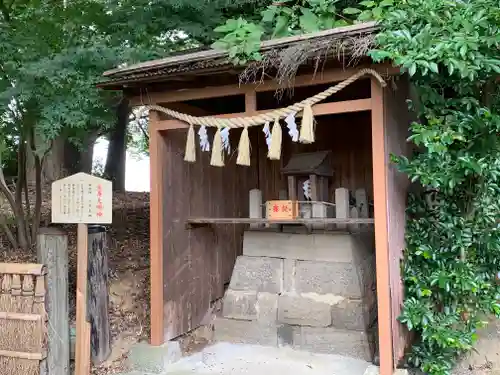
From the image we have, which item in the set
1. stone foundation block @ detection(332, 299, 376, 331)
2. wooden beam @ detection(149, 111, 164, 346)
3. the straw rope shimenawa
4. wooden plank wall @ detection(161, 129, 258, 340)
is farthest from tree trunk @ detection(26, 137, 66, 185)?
stone foundation block @ detection(332, 299, 376, 331)

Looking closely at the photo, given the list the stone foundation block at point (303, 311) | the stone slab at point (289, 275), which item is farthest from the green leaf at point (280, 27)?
the stone foundation block at point (303, 311)

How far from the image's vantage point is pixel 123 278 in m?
5.81

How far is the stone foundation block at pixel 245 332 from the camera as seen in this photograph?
16.9 feet

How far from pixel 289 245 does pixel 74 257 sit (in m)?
2.82

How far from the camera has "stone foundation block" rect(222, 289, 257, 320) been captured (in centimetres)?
524

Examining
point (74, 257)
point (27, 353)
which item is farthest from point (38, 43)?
point (27, 353)

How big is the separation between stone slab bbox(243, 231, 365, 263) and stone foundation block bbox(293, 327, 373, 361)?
726 millimetres

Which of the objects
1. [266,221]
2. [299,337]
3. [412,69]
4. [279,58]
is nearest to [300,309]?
[299,337]

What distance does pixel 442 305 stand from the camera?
3.97 metres

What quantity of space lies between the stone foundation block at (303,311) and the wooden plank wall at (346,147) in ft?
4.48

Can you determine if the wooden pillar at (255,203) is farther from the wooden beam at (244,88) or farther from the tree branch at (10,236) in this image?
the tree branch at (10,236)

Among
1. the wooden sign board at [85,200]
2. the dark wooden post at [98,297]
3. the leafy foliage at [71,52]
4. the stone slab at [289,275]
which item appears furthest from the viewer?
the stone slab at [289,275]

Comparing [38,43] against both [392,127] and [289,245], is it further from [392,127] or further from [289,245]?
[392,127]

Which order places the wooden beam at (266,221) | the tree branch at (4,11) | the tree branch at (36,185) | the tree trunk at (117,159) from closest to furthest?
the wooden beam at (266,221), the tree branch at (4,11), the tree branch at (36,185), the tree trunk at (117,159)
